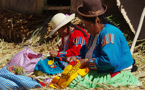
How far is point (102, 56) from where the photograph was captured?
2.32 metres

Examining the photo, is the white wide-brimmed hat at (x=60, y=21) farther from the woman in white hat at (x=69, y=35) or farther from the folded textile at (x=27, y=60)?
the folded textile at (x=27, y=60)

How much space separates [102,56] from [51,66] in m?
1.31

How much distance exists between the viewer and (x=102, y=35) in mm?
2416

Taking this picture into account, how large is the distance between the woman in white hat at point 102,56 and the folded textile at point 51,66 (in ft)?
2.48

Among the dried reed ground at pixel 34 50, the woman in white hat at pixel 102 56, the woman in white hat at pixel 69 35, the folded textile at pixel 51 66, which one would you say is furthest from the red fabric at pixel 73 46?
the dried reed ground at pixel 34 50

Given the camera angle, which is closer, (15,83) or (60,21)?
(15,83)

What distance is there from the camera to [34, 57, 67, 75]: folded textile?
10.9ft

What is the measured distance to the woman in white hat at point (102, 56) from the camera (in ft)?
7.66

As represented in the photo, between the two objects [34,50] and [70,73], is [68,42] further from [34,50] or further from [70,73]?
[34,50]

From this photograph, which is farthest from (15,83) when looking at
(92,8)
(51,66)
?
(92,8)

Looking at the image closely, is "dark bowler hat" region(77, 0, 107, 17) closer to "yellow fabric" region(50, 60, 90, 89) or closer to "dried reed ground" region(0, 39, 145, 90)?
"yellow fabric" region(50, 60, 90, 89)

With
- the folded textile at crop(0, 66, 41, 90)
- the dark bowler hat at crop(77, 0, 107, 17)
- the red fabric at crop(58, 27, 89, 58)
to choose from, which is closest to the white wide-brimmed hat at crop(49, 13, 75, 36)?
the red fabric at crop(58, 27, 89, 58)

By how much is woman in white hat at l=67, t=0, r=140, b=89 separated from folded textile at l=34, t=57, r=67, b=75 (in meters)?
0.76

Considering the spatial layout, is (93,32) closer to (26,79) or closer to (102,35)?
(102,35)
